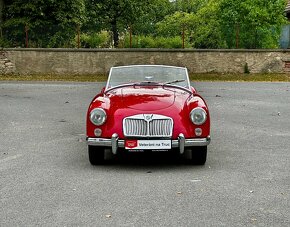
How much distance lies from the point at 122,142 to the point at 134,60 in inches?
856

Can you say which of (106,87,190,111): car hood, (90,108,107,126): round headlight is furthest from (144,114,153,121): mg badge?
(90,108,107,126): round headlight

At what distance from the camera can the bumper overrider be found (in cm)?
756

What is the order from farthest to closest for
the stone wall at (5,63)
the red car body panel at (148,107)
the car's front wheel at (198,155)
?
the stone wall at (5,63) < the car's front wheel at (198,155) < the red car body panel at (148,107)

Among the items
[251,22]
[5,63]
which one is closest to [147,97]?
[5,63]

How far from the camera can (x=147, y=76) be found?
911 centimetres

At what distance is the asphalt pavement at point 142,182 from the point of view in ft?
17.9

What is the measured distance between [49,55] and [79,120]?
17.0 metres

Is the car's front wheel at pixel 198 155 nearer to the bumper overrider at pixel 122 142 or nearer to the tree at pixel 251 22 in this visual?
the bumper overrider at pixel 122 142

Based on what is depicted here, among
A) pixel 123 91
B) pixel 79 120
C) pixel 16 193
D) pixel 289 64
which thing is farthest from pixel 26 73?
pixel 16 193

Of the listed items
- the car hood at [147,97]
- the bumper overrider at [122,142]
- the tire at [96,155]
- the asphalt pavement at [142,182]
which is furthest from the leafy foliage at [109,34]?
the bumper overrider at [122,142]

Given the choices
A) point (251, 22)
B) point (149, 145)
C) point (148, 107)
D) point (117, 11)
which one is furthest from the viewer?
point (117, 11)

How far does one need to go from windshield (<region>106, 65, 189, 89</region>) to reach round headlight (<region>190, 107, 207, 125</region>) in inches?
44.7

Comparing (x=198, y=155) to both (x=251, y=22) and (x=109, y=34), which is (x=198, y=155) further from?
(x=109, y=34)

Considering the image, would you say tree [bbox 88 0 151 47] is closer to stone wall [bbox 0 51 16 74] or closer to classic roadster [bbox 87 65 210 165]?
stone wall [bbox 0 51 16 74]
